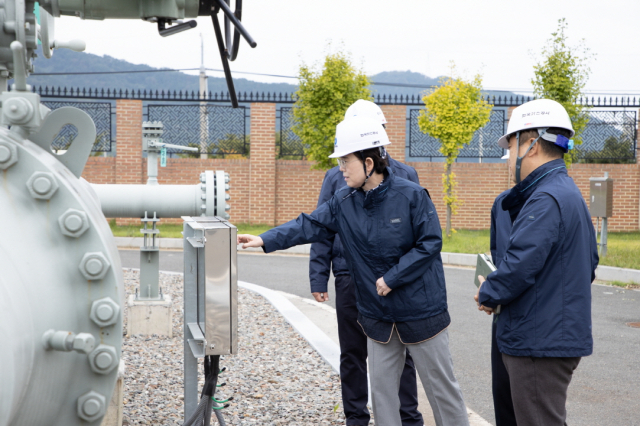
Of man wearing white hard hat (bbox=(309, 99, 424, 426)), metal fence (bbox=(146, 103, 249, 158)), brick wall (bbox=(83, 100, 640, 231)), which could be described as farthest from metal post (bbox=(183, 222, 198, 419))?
metal fence (bbox=(146, 103, 249, 158))

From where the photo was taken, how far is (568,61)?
49.1 ft

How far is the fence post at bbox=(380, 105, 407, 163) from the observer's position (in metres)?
17.1

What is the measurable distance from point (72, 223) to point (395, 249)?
1.65 metres

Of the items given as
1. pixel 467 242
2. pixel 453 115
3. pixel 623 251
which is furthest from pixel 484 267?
pixel 453 115

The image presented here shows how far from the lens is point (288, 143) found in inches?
704

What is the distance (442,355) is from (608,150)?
16694mm

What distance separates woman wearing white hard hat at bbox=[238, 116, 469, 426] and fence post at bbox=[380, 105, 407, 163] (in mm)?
14120

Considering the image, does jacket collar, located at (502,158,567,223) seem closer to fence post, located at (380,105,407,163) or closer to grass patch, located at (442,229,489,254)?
grass patch, located at (442,229,489,254)

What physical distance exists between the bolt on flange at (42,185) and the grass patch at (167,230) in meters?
12.6

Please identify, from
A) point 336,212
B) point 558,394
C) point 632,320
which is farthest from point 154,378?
point 632,320

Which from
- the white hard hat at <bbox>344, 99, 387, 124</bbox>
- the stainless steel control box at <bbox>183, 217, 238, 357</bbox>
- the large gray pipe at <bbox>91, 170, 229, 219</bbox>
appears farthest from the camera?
the white hard hat at <bbox>344, 99, 387, 124</bbox>

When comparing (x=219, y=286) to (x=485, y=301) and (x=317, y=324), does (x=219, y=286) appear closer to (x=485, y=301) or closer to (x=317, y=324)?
(x=485, y=301)

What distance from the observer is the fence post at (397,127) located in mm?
17062

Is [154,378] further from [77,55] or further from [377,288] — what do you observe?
[77,55]
